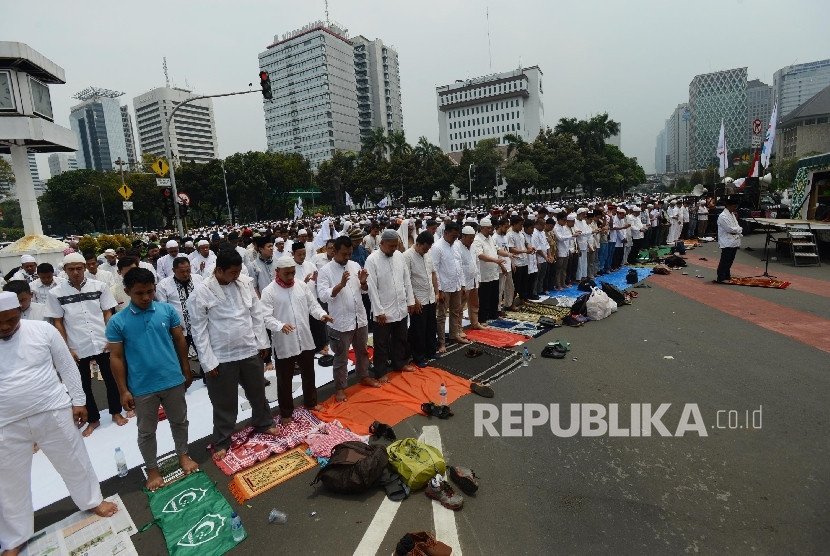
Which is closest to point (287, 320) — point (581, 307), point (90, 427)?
point (90, 427)

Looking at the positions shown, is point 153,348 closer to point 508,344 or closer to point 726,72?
point 508,344

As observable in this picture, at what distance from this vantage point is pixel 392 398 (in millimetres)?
5398

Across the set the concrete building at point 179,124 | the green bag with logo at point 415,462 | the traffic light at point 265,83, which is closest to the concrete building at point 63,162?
the concrete building at point 179,124

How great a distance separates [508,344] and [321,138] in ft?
385

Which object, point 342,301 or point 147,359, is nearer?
point 147,359

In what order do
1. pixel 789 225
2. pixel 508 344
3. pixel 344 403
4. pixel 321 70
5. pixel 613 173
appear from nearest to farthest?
pixel 344 403
pixel 508 344
pixel 789 225
pixel 613 173
pixel 321 70

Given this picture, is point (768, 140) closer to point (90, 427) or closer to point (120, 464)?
point (120, 464)

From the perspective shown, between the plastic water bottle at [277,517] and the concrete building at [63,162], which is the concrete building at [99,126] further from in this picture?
the plastic water bottle at [277,517]

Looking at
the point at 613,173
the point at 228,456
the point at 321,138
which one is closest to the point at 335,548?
the point at 228,456

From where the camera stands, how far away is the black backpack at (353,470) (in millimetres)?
3598

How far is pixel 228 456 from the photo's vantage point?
4.29m

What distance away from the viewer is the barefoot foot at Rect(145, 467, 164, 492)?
3.84 metres

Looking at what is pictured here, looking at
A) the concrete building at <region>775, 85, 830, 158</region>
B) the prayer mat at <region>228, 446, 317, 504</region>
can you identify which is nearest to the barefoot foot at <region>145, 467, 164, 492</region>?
the prayer mat at <region>228, 446, 317, 504</region>

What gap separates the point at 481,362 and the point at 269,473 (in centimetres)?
346
